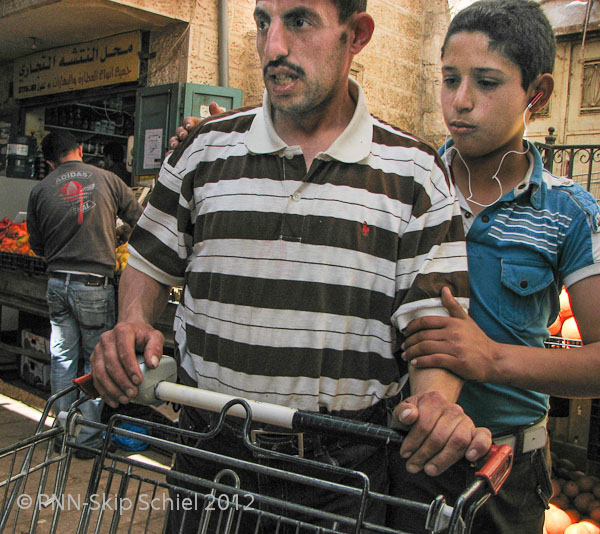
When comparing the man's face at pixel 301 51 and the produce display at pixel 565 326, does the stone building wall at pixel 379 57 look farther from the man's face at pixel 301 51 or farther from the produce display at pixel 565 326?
the man's face at pixel 301 51

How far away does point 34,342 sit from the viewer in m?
5.99

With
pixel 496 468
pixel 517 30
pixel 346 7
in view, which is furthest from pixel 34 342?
pixel 496 468

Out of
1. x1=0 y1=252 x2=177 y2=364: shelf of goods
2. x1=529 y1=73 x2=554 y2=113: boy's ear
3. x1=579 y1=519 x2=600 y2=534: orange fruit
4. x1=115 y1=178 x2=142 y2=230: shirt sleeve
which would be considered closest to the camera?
x1=529 y1=73 x2=554 y2=113: boy's ear

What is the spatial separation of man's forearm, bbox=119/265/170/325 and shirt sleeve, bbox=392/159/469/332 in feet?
1.94

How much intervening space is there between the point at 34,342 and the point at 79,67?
421cm

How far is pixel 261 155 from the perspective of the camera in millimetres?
1506

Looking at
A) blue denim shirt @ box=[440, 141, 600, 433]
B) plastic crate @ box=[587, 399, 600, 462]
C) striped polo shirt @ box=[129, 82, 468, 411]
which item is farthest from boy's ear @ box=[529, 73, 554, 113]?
plastic crate @ box=[587, 399, 600, 462]

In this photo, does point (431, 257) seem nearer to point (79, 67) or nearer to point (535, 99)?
point (535, 99)

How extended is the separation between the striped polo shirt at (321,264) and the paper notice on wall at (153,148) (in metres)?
6.08

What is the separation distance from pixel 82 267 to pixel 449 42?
3674 millimetres

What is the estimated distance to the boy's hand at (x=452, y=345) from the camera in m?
1.31

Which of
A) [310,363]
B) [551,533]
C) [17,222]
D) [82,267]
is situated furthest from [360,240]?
[17,222]

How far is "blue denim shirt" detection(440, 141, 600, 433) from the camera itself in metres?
1.54

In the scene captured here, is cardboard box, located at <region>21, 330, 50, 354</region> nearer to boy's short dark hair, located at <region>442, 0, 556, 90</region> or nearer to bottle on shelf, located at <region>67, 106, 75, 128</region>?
bottle on shelf, located at <region>67, 106, 75, 128</region>
